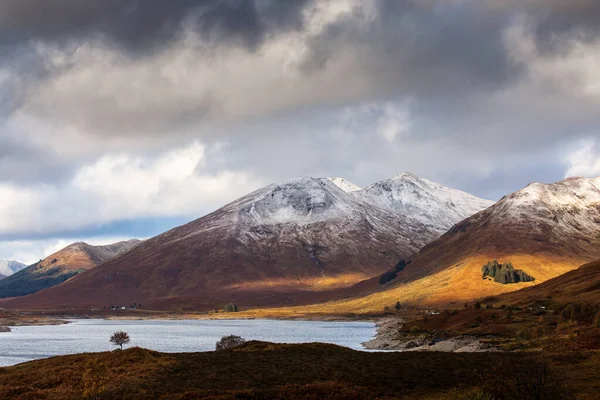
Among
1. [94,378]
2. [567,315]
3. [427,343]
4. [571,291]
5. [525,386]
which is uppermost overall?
[94,378]

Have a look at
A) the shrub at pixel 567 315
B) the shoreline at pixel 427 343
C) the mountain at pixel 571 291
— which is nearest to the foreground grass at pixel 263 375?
the shoreline at pixel 427 343

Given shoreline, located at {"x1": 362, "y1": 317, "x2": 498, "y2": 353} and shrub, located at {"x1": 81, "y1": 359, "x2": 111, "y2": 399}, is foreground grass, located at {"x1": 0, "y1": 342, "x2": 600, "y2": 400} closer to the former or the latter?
shrub, located at {"x1": 81, "y1": 359, "x2": 111, "y2": 399}

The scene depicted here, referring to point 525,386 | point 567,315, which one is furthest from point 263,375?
point 567,315

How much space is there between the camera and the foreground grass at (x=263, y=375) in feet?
148

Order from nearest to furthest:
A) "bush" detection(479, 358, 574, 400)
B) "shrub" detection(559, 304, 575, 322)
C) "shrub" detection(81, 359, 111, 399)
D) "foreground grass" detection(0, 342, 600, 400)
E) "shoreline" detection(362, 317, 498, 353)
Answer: "bush" detection(479, 358, 574, 400)
"shrub" detection(81, 359, 111, 399)
"foreground grass" detection(0, 342, 600, 400)
"shoreline" detection(362, 317, 498, 353)
"shrub" detection(559, 304, 575, 322)

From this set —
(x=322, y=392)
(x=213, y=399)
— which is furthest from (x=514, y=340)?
(x=213, y=399)

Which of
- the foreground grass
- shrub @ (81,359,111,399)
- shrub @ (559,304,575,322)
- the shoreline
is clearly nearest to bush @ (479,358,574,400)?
the foreground grass

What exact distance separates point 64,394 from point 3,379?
9475 millimetres

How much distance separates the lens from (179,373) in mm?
54531

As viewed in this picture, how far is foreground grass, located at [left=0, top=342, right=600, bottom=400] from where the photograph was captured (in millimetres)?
45219

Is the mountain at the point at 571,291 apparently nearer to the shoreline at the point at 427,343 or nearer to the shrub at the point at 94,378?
the shoreline at the point at 427,343

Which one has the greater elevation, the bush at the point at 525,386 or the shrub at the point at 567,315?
the bush at the point at 525,386

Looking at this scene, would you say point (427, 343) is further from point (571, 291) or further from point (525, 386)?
point (525, 386)

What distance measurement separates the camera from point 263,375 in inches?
2108
